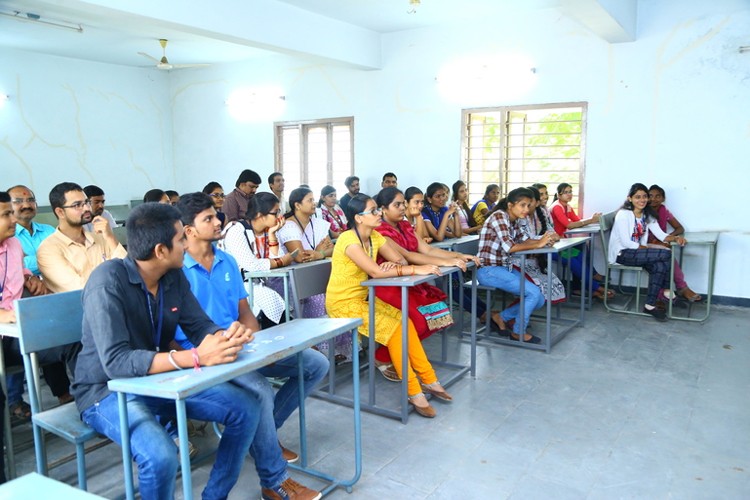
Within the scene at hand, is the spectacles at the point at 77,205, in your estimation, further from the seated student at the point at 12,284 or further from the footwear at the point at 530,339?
the footwear at the point at 530,339

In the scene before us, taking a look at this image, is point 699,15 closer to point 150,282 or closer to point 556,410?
point 556,410

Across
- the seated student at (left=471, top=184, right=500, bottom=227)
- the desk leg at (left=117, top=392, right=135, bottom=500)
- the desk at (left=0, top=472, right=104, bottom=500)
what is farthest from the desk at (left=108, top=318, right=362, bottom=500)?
the seated student at (left=471, top=184, right=500, bottom=227)

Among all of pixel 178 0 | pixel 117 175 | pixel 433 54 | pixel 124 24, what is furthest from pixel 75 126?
pixel 433 54

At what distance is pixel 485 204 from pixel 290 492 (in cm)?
450

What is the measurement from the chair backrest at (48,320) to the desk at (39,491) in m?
1.17

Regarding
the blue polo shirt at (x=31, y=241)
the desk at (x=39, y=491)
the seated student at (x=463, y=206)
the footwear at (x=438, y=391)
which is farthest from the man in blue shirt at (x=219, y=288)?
the seated student at (x=463, y=206)

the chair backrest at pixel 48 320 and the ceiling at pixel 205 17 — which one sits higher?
the ceiling at pixel 205 17

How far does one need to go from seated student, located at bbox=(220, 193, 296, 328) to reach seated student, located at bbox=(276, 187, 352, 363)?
194 millimetres

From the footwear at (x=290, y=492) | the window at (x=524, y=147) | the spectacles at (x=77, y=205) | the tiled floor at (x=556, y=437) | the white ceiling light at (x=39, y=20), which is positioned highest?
the white ceiling light at (x=39, y=20)

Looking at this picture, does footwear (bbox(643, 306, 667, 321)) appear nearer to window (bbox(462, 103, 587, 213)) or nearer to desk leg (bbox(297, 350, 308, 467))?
window (bbox(462, 103, 587, 213))

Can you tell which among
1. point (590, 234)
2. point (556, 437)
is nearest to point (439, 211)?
point (590, 234)

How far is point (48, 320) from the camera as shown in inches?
83.5

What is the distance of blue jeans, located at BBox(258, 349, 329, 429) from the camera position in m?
2.41

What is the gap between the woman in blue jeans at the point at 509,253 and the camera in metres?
4.20
